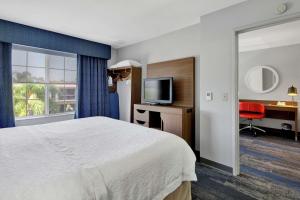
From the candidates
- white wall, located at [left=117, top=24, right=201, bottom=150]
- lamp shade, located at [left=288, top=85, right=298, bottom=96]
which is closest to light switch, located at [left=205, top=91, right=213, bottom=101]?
white wall, located at [left=117, top=24, right=201, bottom=150]

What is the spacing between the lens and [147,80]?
3.61 metres

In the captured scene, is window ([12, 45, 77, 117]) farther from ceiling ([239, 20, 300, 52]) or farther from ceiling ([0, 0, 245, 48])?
ceiling ([239, 20, 300, 52])

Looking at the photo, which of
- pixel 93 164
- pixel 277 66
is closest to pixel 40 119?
pixel 93 164

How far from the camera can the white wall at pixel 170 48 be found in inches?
120

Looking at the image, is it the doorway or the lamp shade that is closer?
the doorway

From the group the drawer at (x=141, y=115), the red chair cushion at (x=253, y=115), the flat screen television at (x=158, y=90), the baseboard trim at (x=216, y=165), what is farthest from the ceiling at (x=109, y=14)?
the red chair cushion at (x=253, y=115)

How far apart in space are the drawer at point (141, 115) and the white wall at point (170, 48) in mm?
917

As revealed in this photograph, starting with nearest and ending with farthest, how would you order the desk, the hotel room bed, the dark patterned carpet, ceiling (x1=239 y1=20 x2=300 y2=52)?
the hotel room bed → the dark patterned carpet → ceiling (x1=239 y1=20 x2=300 y2=52) → the desk

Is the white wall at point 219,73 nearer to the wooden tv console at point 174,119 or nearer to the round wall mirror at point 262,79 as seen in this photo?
the wooden tv console at point 174,119

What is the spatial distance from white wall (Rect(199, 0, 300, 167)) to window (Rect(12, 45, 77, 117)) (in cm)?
300

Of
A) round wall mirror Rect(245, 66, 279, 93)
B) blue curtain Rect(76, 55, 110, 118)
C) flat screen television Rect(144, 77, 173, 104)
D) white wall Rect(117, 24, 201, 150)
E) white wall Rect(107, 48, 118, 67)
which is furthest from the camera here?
round wall mirror Rect(245, 66, 279, 93)

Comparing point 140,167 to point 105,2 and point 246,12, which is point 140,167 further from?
point 246,12

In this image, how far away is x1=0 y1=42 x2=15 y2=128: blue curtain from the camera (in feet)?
9.46

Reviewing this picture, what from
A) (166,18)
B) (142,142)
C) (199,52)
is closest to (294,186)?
(142,142)
